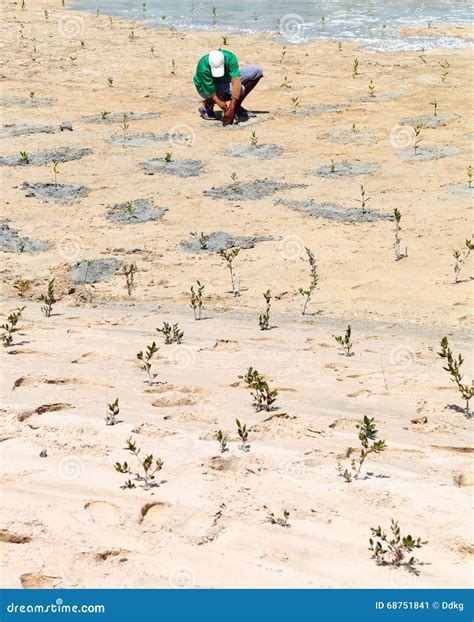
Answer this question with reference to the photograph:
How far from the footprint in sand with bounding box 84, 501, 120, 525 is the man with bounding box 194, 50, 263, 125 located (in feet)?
30.7

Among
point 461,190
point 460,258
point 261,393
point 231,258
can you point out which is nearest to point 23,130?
point 231,258

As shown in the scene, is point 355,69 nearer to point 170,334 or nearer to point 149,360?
point 170,334

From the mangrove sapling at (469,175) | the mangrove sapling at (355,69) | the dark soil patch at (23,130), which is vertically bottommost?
the mangrove sapling at (469,175)

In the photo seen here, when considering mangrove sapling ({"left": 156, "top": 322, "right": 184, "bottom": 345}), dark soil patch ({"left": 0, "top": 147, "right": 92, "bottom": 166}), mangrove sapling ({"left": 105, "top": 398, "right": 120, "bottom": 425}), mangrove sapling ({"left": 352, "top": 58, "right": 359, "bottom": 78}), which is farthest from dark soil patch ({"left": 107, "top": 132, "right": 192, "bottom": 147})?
mangrove sapling ({"left": 105, "top": 398, "right": 120, "bottom": 425})

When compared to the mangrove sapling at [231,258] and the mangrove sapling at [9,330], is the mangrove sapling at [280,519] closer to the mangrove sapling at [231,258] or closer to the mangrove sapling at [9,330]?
the mangrove sapling at [9,330]

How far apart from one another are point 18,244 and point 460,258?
3900 millimetres

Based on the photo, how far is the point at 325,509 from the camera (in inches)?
142

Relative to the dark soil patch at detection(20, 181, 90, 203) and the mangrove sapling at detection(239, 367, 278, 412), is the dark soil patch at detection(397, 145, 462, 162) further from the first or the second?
the mangrove sapling at detection(239, 367, 278, 412)

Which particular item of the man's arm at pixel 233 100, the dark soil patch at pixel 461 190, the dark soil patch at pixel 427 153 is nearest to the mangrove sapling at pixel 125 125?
the man's arm at pixel 233 100

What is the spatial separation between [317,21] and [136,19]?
3888 millimetres

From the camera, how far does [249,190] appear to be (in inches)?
385

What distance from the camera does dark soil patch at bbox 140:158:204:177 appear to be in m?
10.4

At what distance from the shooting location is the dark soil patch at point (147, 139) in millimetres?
11570

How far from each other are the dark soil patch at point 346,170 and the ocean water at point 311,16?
279 inches
